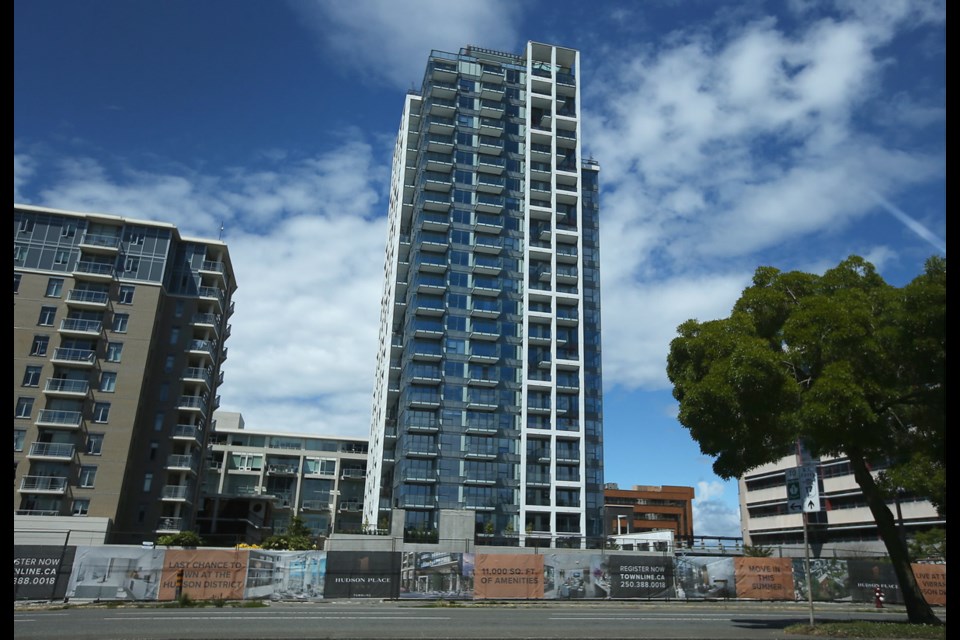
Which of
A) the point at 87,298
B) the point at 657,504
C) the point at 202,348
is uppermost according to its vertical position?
the point at 87,298

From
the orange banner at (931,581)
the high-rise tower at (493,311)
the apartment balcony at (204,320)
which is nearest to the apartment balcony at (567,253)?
the high-rise tower at (493,311)

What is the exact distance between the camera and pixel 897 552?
61.5 feet

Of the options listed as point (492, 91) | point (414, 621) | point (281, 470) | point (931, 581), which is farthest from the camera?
point (281, 470)

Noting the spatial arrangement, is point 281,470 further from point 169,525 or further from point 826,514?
point 826,514

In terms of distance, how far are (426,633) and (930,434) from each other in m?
14.0

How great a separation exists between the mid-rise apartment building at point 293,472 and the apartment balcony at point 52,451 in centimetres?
3939

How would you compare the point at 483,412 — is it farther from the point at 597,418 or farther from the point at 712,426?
the point at 712,426

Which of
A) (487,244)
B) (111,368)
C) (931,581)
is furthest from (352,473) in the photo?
(931,581)

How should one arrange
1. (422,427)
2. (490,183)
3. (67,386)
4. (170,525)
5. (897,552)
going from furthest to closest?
(490,183), (422,427), (170,525), (67,386), (897,552)

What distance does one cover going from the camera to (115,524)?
58094 mm

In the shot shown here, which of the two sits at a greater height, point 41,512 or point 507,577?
point 41,512

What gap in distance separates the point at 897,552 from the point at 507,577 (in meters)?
16.4

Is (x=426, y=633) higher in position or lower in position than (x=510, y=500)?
lower

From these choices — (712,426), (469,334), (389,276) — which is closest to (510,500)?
(469,334)
